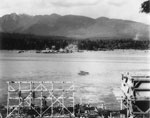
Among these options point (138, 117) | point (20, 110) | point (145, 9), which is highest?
point (145, 9)

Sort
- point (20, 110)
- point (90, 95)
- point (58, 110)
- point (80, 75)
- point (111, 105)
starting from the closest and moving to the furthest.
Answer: point (20, 110) → point (58, 110) → point (111, 105) → point (90, 95) → point (80, 75)

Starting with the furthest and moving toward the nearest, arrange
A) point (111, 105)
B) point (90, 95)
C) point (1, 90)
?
1. point (1, 90)
2. point (90, 95)
3. point (111, 105)

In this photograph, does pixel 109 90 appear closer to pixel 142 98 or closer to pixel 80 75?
pixel 80 75

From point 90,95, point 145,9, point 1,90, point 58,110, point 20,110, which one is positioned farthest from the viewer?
point 1,90

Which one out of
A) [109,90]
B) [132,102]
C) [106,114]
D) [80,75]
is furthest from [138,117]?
[80,75]

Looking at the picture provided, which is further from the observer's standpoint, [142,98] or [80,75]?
[80,75]

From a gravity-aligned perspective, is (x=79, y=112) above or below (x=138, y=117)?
below

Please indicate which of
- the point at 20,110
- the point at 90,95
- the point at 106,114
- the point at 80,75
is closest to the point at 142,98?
the point at 106,114

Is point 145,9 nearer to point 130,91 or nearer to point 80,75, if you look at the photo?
point 130,91

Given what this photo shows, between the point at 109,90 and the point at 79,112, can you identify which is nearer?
the point at 79,112
